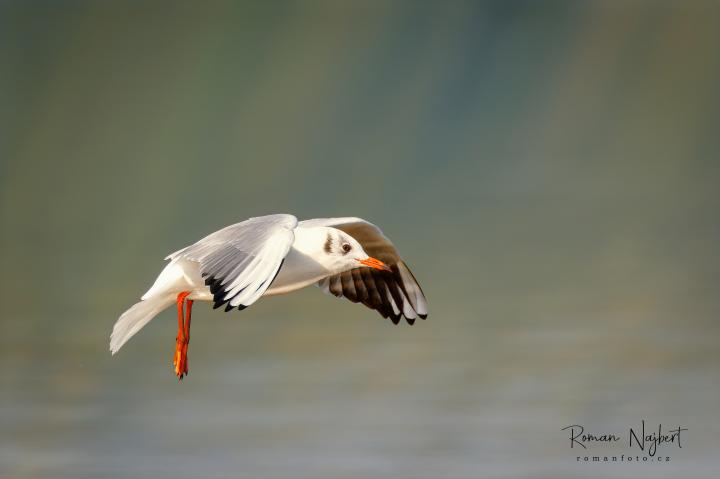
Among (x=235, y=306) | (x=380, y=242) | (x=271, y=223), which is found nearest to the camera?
(x=235, y=306)

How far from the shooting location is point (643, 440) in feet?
26.3

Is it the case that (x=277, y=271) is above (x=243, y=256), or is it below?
below

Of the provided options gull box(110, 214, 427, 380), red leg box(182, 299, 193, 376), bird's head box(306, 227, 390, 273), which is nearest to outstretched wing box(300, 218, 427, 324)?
gull box(110, 214, 427, 380)

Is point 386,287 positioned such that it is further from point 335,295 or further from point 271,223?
point 271,223

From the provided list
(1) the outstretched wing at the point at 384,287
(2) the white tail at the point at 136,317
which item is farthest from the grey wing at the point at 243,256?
(1) the outstretched wing at the point at 384,287

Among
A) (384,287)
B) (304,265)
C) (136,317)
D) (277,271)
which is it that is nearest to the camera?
(277,271)

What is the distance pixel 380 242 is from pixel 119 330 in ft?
5.33

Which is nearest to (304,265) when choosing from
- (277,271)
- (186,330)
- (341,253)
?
(341,253)

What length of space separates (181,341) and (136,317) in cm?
40

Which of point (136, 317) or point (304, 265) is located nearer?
point (304, 265)

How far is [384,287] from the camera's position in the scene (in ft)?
27.3

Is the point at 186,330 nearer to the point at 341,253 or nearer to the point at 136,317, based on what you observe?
the point at 136,317

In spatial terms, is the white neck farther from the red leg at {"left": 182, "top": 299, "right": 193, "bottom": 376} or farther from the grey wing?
the red leg at {"left": 182, "top": 299, "right": 193, "bottom": 376}

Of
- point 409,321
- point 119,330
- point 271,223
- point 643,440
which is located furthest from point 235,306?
point 643,440
